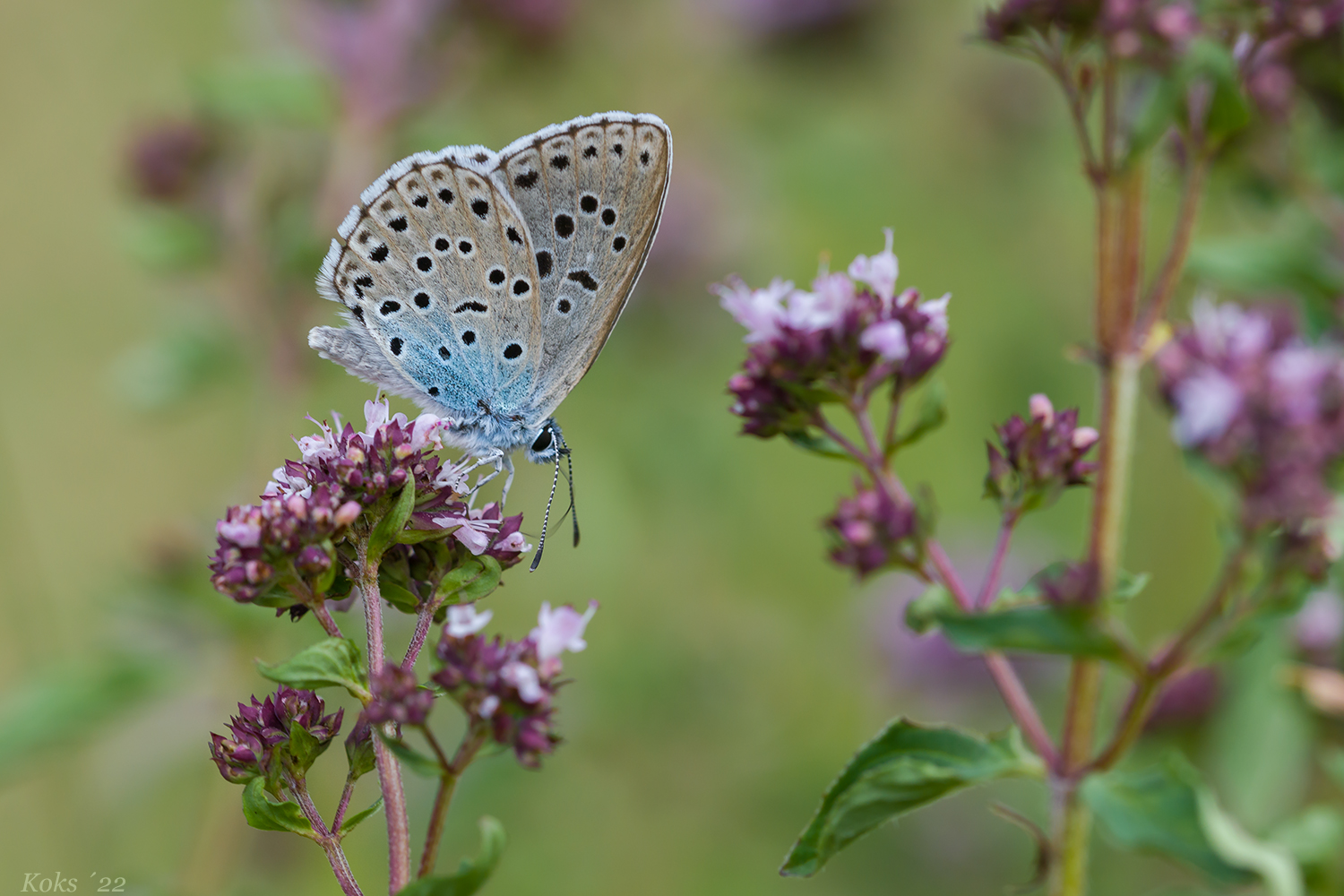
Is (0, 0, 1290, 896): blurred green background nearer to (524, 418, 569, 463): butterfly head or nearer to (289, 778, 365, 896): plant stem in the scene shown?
(524, 418, 569, 463): butterfly head

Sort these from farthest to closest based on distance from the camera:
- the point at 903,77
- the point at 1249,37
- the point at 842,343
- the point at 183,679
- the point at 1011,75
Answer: the point at 903,77
the point at 1011,75
the point at 183,679
the point at 1249,37
the point at 842,343

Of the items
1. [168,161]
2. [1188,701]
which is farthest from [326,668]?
[168,161]

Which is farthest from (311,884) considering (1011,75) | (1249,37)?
(1011,75)

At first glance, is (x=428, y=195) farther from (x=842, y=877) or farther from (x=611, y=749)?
(x=842, y=877)

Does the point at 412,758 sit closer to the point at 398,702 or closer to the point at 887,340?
the point at 398,702

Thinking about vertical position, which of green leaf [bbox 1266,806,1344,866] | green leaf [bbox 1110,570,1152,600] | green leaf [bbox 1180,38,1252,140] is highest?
green leaf [bbox 1180,38,1252,140]

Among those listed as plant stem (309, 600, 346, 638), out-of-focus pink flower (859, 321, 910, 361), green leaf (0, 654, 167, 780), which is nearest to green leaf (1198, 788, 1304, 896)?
out-of-focus pink flower (859, 321, 910, 361)

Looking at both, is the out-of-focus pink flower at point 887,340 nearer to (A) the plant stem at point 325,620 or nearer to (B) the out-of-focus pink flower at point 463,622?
(B) the out-of-focus pink flower at point 463,622
